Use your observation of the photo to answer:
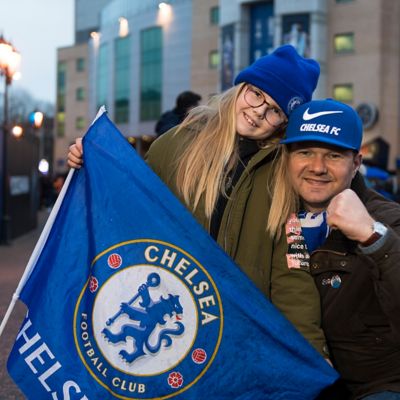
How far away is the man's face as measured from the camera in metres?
2.68

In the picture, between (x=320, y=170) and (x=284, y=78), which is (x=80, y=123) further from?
(x=320, y=170)

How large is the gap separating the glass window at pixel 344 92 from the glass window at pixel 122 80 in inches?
832

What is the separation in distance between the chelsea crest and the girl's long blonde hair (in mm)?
330

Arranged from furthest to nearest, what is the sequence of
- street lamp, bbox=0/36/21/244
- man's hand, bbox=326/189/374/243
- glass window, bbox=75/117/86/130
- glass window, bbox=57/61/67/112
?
glass window, bbox=57/61/67/112, glass window, bbox=75/117/86/130, street lamp, bbox=0/36/21/244, man's hand, bbox=326/189/374/243

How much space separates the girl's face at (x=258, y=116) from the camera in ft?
9.84

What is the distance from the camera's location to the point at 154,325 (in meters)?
2.69

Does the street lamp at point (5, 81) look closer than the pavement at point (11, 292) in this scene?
No

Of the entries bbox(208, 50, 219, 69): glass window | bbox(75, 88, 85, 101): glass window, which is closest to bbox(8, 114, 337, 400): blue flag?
bbox(208, 50, 219, 69): glass window

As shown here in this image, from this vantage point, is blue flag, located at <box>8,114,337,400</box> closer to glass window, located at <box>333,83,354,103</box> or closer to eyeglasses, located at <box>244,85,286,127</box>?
eyeglasses, located at <box>244,85,286,127</box>

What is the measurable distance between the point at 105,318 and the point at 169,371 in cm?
31

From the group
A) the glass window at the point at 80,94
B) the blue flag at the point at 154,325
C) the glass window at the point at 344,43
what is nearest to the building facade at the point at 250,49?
the glass window at the point at 344,43

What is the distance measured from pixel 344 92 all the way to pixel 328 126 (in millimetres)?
44063

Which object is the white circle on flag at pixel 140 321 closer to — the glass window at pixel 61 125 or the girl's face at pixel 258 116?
the girl's face at pixel 258 116

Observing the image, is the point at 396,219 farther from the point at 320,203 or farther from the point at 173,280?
the point at 173,280
